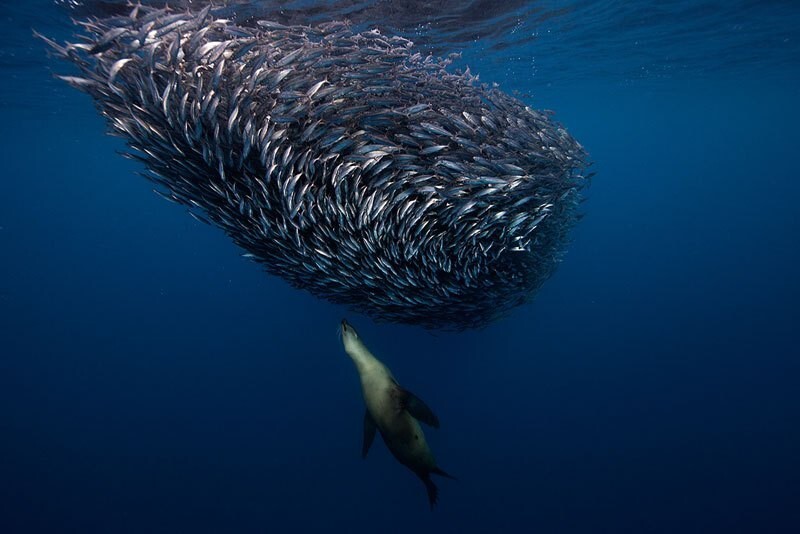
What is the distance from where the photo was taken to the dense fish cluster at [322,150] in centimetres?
512

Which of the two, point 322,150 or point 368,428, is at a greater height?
point 322,150

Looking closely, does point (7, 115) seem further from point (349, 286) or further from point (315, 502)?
point (349, 286)

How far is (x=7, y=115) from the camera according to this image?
1017 inches

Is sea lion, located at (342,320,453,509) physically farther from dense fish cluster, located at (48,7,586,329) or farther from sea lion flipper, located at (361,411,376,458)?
dense fish cluster, located at (48,7,586,329)

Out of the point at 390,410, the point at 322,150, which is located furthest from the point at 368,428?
the point at 322,150

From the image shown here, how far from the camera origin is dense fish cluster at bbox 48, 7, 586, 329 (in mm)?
5121

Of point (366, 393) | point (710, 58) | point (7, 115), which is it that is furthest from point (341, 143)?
point (7, 115)

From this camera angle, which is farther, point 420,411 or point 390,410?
point 390,410

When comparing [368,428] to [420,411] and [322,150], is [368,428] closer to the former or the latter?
[420,411]

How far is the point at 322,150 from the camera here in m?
5.41

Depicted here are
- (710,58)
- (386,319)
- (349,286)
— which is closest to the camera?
(349,286)

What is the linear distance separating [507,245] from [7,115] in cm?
3293

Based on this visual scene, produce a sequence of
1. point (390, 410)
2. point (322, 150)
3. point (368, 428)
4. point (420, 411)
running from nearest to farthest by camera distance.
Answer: point (420, 411) → point (390, 410) → point (322, 150) → point (368, 428)

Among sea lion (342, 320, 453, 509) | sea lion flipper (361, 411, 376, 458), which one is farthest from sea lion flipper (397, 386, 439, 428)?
sea lion flipper (361, 411, 376, 458)
